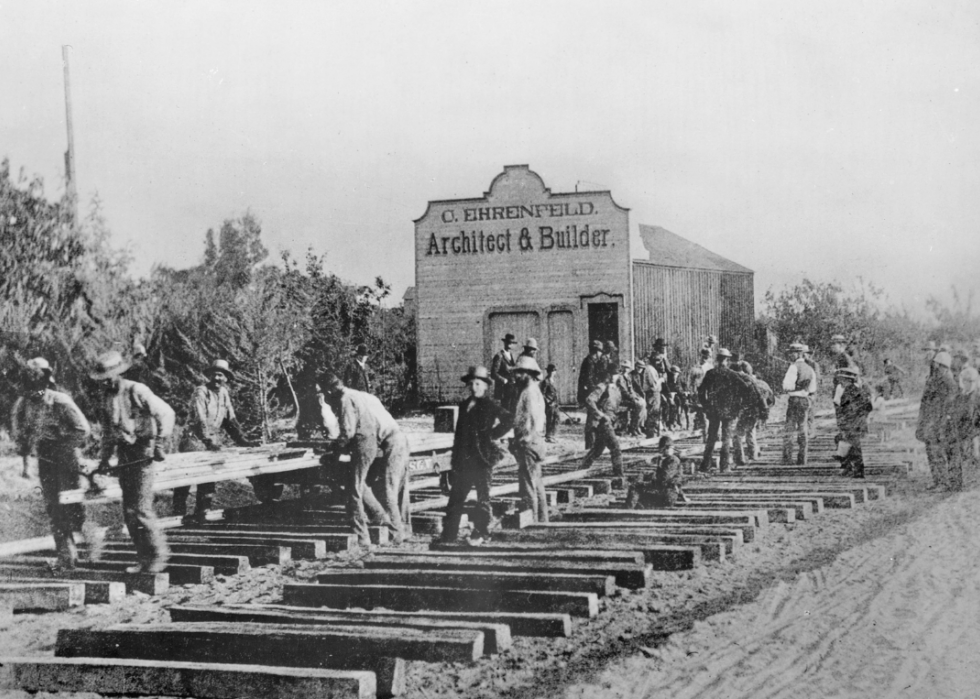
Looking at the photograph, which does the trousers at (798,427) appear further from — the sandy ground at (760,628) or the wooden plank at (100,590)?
the wooden plank at (100,590)

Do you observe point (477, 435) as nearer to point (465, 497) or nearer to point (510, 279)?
point (465, 497)

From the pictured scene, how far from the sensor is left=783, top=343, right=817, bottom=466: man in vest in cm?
959

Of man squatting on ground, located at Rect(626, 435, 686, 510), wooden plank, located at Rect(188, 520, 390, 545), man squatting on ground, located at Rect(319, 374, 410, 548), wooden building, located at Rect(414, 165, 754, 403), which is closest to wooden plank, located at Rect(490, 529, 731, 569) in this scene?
man squatting on ground, located at Rect(319, 374, 410, 548)

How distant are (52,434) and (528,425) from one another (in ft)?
11.3

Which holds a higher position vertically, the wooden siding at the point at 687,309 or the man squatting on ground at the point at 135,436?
the wooden siding at the point at 687,309

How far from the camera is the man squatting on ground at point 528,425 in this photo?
7.40 metres

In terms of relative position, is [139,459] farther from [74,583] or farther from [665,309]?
[665,309]

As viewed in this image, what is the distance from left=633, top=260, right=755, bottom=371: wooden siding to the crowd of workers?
0.77 m

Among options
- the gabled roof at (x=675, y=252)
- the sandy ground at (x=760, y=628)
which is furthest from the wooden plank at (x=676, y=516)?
the gabled roof at (x=675, y=252)

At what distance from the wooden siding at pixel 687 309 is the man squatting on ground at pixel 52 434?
658cm

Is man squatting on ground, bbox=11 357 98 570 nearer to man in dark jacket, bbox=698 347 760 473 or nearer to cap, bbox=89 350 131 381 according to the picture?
cap, bbox=89 350 131 381

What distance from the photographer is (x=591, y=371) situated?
11758mm

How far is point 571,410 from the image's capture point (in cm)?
1542

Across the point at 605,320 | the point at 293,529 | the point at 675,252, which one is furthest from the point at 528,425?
the point at 605,320
